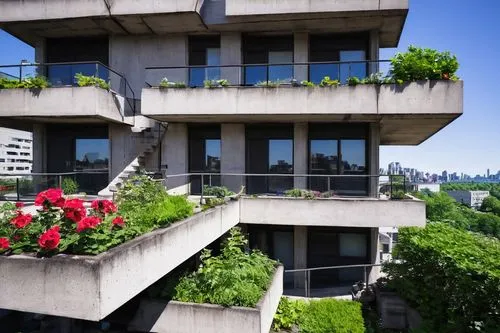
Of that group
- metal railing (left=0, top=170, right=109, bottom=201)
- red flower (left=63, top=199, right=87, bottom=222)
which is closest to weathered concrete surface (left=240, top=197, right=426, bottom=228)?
metal railing (left=0, top=170, right=109, bottom=201)

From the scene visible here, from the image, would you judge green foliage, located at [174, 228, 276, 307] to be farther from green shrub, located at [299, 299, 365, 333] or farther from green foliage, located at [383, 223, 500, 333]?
green foliage, located at [383, 223, 500, 333]

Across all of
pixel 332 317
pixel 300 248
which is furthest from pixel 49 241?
pixel 300 248

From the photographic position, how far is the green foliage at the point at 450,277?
6.49 metres

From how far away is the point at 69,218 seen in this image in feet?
15.8

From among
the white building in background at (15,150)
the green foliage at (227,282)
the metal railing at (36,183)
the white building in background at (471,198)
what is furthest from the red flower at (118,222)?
the white building in background at (471,198)

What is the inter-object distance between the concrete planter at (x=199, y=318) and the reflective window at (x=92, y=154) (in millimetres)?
9133

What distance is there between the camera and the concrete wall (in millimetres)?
11828

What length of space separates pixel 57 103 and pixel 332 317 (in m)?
13.4

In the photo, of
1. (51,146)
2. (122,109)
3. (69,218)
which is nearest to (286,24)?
(122,109)

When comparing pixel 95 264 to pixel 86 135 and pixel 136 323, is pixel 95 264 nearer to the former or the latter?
pixel 136 323

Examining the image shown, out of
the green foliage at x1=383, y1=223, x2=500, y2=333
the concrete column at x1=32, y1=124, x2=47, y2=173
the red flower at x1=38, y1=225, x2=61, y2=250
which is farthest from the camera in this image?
the concrete column at x1=32, y1=124, x2=47, y2=173

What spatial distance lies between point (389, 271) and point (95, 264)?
33.0 ft

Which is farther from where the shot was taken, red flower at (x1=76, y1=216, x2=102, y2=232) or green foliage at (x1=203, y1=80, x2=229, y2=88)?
green foliage at (x1=203, y1=80, x2=229, y2=88)

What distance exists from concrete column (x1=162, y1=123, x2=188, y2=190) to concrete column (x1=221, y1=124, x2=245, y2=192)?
73.8 inches
